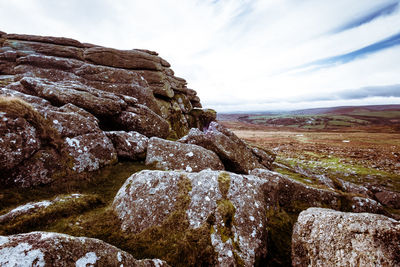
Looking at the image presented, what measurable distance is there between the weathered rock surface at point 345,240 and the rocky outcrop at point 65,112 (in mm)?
10433

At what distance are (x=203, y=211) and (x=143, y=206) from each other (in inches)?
88.9

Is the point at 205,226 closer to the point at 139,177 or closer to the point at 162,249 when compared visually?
the point at 162,249

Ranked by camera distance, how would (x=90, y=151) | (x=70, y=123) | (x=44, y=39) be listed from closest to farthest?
1. (x=90, y=151)
2. (x=70, y=123)
3. (x=44, y=39)

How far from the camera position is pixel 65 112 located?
1093 centimetres

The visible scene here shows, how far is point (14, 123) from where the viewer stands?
25.5 feet

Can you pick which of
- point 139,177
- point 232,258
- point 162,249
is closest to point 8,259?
point 162,249

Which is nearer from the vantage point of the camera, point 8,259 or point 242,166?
point 8,259

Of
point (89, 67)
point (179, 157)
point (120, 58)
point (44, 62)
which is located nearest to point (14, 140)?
point (179, 157)

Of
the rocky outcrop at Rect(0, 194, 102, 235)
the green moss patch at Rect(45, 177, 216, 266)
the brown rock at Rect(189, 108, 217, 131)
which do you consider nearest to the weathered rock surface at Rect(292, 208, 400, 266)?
the green moss patch at Rect(45, 177, 216, 266)

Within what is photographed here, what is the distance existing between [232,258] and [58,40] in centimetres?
3485

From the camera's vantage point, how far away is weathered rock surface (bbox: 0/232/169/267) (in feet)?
10.3

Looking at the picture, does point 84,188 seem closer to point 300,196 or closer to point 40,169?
point 40,169

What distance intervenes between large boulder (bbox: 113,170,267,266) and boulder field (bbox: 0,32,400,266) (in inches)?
1.4

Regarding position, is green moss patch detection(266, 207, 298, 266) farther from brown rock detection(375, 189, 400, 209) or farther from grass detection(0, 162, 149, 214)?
brown rock detection(375, 189, 400, 209)
